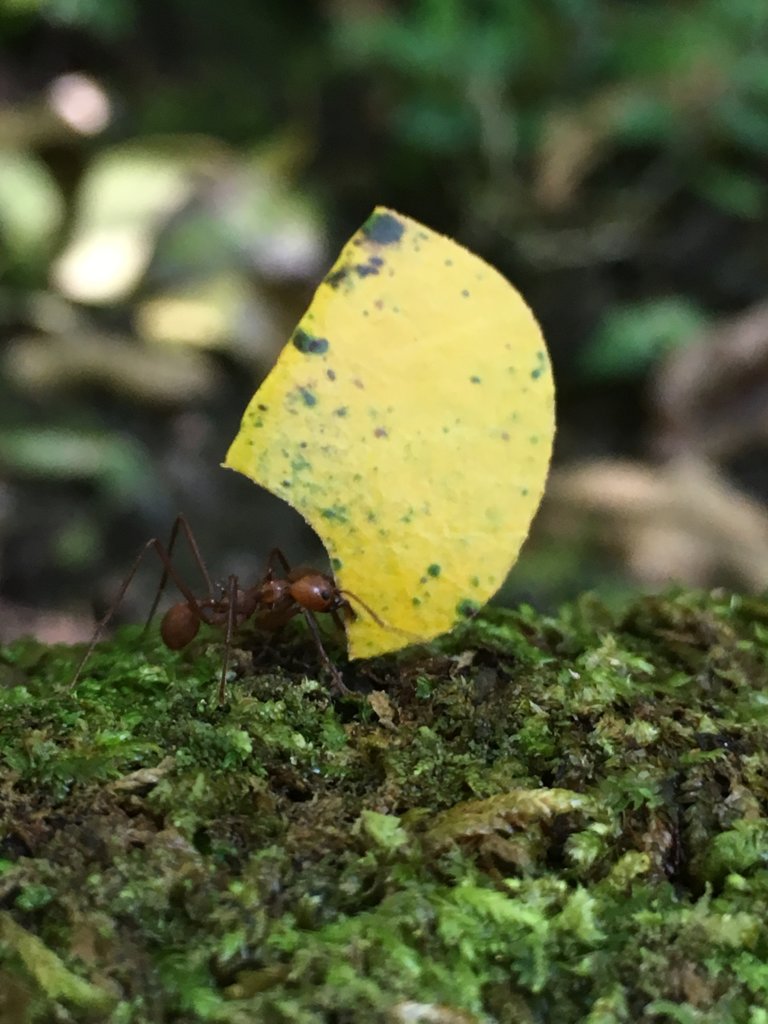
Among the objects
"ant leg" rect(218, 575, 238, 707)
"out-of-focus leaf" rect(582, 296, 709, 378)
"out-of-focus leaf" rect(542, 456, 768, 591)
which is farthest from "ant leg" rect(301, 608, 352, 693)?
"out-of-focus leaf" rect(582, 296, 709, 378)

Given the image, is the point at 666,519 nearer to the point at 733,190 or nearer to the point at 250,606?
the point at 733,190

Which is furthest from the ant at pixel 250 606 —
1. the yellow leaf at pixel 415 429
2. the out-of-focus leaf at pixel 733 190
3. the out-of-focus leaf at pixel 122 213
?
the out-of-focus leaf at pixel 733 190

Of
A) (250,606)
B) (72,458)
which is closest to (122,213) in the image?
(72,458)

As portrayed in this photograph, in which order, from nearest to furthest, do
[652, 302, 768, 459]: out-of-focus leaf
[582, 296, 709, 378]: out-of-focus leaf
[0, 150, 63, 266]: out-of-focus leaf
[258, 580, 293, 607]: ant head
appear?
1. [258, 580, 293, 607]: ant head
2. [652, 302, 768, 459]: out-of-focus leaf
3. [582, 296, 709, 378]: out-of-focus leaf
4. [0, 150, 63, 266]: out-of-focus leaf

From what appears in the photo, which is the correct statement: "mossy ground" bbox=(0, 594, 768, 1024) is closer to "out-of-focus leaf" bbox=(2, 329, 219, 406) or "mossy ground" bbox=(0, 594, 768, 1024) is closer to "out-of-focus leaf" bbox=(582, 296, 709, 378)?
"out-of-focus leaf" bbox=(2, 329, 219, 406)

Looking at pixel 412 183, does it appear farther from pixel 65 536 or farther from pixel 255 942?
pixel 255 942
